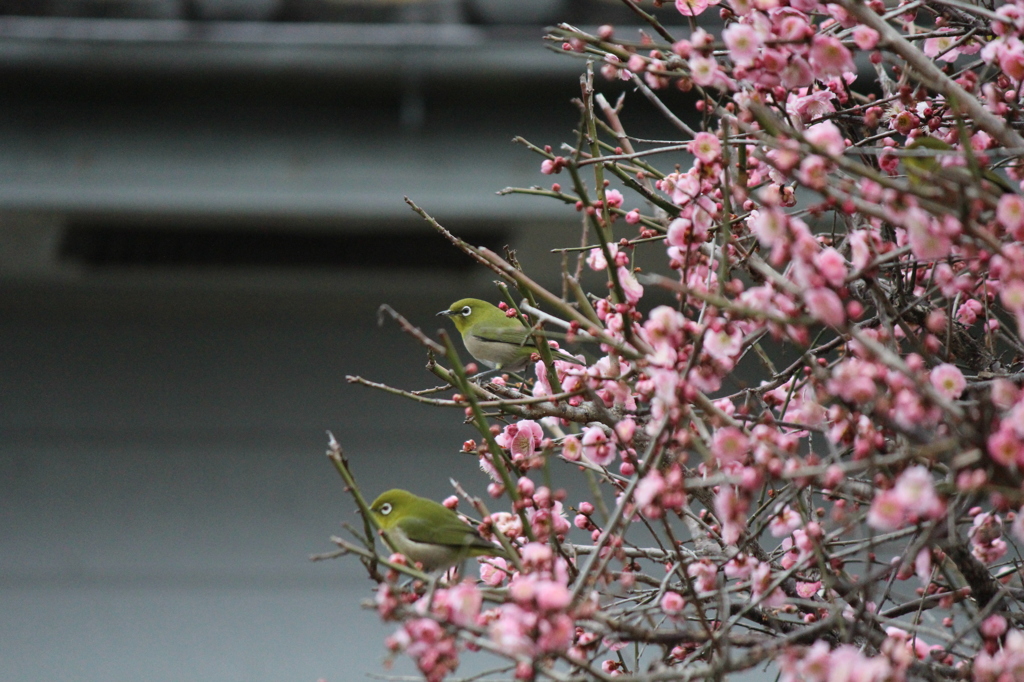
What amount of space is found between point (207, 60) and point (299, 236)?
1.25 m

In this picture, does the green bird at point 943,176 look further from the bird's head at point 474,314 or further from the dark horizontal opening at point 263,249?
the dark horizontal opening at point 263,249

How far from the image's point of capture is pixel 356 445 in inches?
211

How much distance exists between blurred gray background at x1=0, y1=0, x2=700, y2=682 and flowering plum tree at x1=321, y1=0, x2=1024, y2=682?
2186 millimetres

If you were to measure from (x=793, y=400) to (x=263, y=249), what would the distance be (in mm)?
3772

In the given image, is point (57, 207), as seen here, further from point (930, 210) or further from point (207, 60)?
point (930, 210)

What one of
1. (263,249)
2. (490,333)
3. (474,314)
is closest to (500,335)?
(490,333)

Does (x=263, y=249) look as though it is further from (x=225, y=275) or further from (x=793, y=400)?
(x=793, y=400)

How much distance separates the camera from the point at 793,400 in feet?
6.30

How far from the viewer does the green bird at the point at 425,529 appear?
195 centimetres

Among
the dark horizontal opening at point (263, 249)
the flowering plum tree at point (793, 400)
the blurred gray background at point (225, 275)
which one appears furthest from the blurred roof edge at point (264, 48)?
the flowering plum tree at point (793, 400)

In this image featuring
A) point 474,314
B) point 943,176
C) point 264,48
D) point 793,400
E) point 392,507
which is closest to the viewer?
point 943,176

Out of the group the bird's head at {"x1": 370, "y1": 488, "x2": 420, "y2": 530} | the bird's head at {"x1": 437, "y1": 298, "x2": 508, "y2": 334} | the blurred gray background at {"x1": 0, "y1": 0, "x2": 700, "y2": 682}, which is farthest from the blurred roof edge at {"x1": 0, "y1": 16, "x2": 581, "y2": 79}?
the bird's head at {"x1": 370, "y1": 488, "x2": 420, "y2": 530}

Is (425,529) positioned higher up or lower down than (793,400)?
lower down

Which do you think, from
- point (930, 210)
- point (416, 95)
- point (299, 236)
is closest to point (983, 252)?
point (930, 210)
